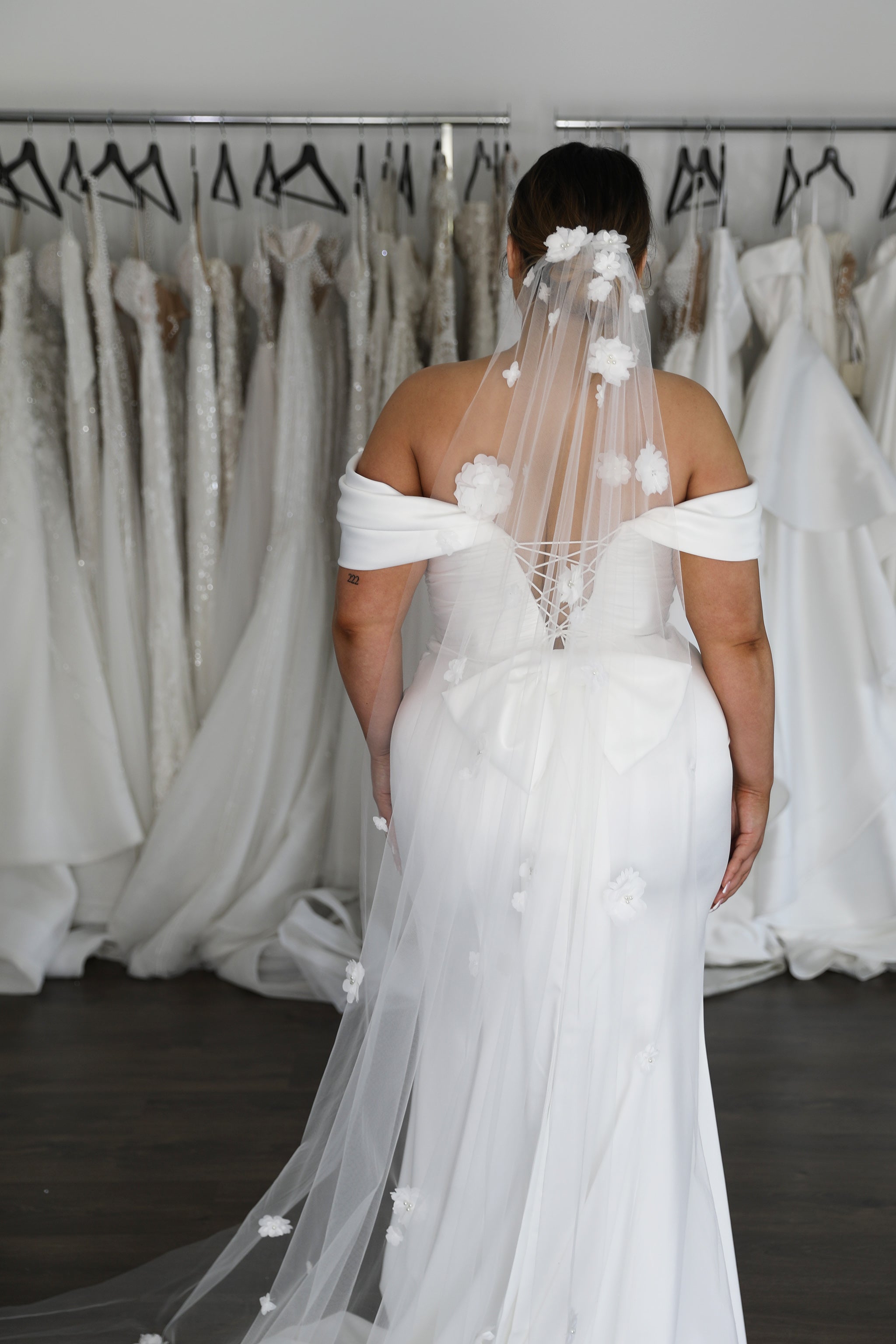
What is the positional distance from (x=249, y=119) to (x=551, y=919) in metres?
2.38

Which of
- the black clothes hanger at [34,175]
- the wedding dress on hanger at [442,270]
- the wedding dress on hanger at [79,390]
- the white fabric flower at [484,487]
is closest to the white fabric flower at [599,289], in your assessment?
the white fabric flower at [484,487]

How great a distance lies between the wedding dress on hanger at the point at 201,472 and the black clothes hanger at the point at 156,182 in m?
0.09

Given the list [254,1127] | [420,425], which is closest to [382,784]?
[420,425]

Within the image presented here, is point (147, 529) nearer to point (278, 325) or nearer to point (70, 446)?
point (70, 446)

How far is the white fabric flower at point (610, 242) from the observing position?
4.17 ft

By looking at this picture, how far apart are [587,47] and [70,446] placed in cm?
183

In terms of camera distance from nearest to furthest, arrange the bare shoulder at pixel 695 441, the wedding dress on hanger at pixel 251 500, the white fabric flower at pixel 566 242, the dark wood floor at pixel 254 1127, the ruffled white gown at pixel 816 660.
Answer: the white fabric flower at pixel 566 242
the bare shoulder at pixel 695 441
the dark wood floor at pixel 254 1127
the ruffled white gown at pixel 816 660
the wedding dress on hanger at pixel 251 500

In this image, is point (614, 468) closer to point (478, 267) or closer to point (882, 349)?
point (478, 267)

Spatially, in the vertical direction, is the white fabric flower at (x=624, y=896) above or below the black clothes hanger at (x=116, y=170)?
below

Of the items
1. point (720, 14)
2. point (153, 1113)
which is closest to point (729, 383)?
point (720, 14)

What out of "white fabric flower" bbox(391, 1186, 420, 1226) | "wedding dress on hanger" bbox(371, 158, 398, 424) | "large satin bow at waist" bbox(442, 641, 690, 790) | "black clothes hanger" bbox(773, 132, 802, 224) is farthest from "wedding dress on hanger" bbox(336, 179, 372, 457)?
"white fabric flower" bbox(391, 1186, 420, 1226)

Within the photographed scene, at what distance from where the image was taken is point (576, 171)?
1288 millimetres

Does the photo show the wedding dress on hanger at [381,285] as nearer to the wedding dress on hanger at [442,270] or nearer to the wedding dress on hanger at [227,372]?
the wedding dress on hanger at [442,270]

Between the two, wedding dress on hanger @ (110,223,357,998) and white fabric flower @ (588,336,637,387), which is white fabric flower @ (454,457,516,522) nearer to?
white fabric flower @ (588,336,637,387)
